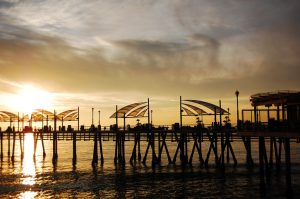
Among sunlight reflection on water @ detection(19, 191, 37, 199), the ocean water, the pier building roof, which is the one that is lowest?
sunlight reflection on water @ detection(19, 191, 37, 199)

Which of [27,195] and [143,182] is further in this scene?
[143,182]

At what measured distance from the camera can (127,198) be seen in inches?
1041

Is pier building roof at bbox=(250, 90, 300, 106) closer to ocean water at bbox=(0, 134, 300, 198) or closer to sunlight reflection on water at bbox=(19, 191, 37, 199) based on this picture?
ocean water at bbox=(0, 134, 300, 198)

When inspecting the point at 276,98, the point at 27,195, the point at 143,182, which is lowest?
the point at 27,195

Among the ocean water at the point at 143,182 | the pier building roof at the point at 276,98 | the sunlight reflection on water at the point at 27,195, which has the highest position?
the pier building roof at the point at 276,98

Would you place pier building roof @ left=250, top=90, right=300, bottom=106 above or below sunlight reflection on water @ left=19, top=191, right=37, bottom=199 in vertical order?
above

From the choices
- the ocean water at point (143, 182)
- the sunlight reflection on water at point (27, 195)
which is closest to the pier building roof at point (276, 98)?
the ocean water at point (143, 182)

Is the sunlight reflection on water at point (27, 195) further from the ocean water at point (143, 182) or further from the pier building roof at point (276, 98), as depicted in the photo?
the pier building roof at point (276, 98)

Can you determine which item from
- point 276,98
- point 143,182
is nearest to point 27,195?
point 143,182

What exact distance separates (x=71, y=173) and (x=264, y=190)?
67.8ft

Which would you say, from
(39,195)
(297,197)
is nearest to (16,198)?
(39,195)

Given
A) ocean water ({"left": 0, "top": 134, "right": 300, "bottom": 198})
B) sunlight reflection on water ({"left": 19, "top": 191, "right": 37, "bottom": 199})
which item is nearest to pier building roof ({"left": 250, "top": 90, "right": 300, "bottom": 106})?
ocean water ({"left": 0, "top": 134, "right": 300, "bottom": 198})

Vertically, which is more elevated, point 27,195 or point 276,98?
point 276,98

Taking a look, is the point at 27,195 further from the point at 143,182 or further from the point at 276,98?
the point at 276,98
